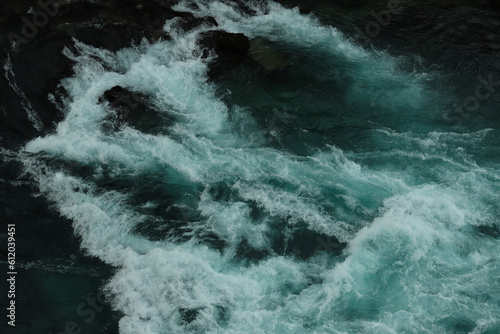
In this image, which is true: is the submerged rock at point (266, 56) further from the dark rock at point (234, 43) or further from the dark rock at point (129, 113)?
the dark rock at point (129, 113)

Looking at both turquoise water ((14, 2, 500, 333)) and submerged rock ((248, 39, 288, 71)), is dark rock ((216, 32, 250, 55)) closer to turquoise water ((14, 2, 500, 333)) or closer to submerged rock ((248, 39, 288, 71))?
submerged rock ((248, 39, 288, 71))

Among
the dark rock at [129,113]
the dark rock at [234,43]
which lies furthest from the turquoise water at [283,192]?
the dark rock at [234,43]

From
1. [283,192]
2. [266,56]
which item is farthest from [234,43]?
[283,192]

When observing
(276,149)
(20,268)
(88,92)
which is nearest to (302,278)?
Answer: (276,149)

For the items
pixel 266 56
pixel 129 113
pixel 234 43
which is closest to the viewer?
pixel 129 113

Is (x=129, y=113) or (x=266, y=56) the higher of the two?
(x=266, y=56)

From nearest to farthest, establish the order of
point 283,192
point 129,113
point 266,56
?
point 283,192 < point 129,113 < point 266,56

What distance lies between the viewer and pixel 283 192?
65.8ft

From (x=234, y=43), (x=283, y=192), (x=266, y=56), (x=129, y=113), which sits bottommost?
(x=283, y=192)

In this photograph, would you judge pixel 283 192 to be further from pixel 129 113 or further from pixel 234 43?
pixel 234 43

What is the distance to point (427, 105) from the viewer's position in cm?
2341

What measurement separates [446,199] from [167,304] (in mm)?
10559

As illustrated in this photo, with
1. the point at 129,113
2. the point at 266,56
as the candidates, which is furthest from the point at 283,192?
the point at 266,56

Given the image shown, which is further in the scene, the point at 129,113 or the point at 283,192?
the point at 129,113
